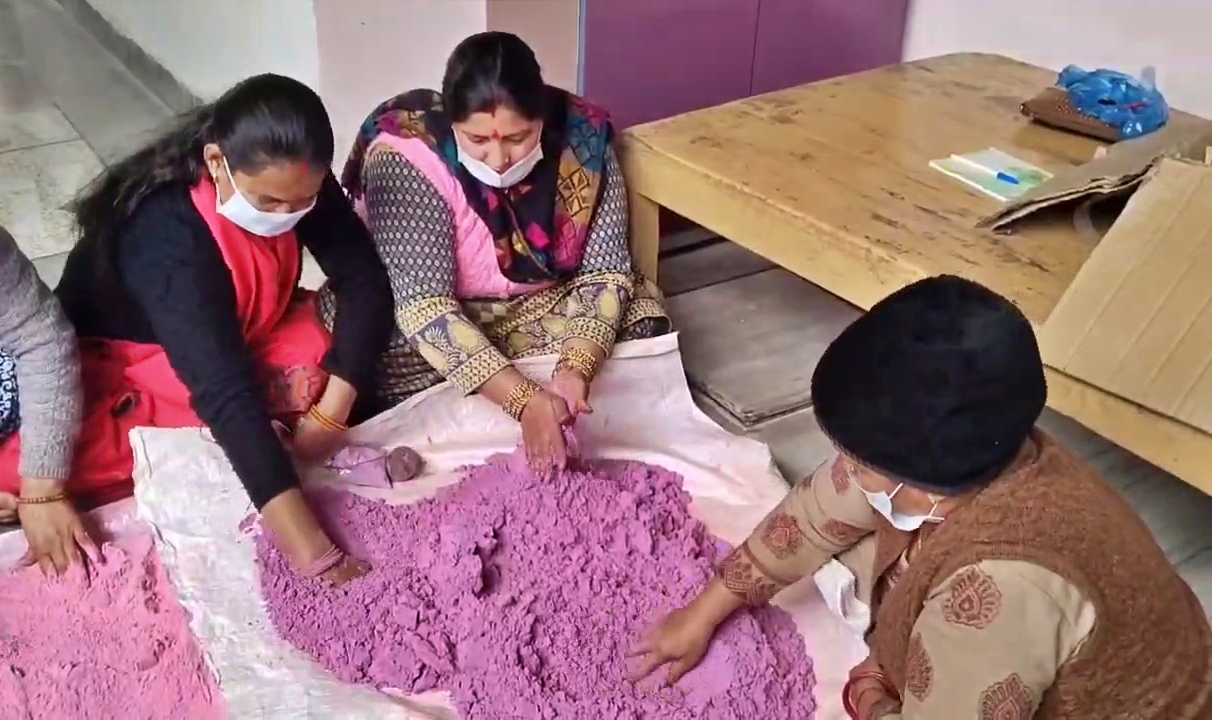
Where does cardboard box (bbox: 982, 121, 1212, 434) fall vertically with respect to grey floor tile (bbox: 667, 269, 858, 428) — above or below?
above

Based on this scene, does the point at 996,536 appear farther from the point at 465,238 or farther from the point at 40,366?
the point at 40,366

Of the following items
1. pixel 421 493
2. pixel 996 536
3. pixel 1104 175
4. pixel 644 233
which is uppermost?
pixel 996 536

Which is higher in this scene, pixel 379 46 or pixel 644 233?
pixel 379 46

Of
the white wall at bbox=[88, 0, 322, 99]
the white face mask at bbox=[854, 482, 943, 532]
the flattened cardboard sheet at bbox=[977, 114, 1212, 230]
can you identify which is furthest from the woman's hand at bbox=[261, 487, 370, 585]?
the white wall at bbox=[88, 0, 322, 99]

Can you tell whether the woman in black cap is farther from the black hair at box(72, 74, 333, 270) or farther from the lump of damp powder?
the lump of damp powder

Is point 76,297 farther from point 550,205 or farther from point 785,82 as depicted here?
point 785,82

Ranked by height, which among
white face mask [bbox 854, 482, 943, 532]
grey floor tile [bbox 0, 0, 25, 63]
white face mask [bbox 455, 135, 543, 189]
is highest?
white face mask [bbox 854, 482, 943, 532]

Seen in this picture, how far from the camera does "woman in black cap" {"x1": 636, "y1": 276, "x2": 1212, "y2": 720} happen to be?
86cm

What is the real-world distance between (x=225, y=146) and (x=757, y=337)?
3.80 ft

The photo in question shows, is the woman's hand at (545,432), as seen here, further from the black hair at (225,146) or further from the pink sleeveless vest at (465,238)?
the black hair at (225,146)

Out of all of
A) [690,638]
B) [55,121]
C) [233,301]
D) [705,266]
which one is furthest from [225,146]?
[55,121]

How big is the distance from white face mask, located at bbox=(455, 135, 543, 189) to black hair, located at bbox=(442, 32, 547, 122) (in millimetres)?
65

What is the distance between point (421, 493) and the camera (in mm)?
1590

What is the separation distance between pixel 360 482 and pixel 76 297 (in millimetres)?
446
